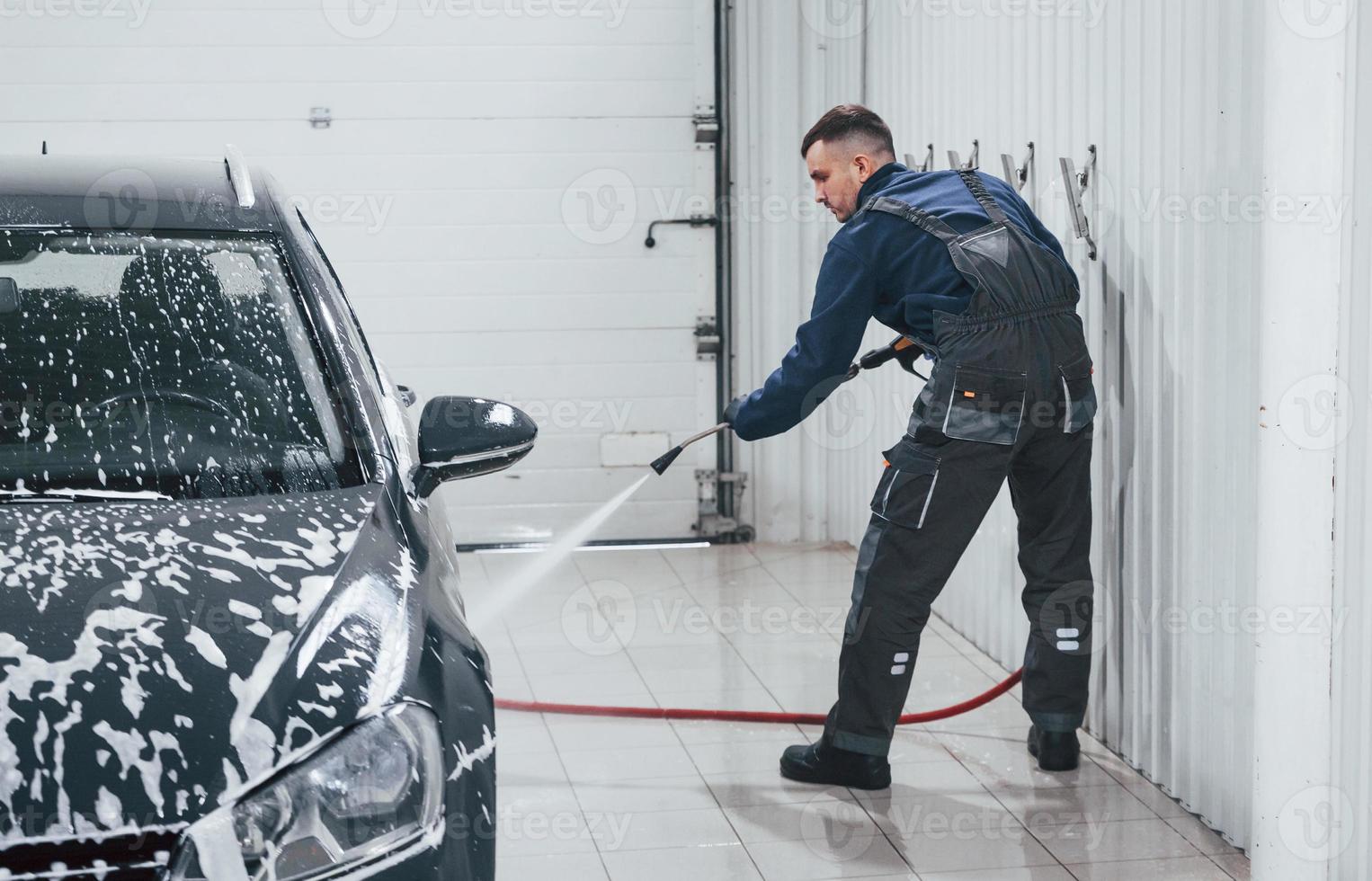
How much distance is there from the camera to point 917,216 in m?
3.59

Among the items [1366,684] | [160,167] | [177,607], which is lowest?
[1366,684]

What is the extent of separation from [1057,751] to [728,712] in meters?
1.03

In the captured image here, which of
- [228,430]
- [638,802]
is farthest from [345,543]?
[638,802]

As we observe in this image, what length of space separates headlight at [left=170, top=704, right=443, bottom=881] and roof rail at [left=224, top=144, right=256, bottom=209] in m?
1.40

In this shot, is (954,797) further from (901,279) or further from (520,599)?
(520,599)

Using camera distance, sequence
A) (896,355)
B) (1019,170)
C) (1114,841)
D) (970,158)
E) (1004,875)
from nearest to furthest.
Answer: (1004,875) → (1114,841) → (896,355) → (1019,170) → (970,158)

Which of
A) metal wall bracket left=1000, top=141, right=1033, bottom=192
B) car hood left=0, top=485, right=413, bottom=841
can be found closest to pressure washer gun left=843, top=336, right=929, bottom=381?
metal wall bracket left=1000, top=141, right=1033, bottom=192

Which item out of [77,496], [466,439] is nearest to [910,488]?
[466,439]

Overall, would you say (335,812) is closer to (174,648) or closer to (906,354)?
(174,648)

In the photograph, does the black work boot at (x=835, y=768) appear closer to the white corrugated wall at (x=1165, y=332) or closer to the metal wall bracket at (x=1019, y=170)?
the white corrugated wall at (x=1165, y=332)

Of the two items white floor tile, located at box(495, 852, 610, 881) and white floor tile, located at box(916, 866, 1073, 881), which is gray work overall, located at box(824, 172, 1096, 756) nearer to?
white floor tile, located at box(916, 866, 1073, 881)

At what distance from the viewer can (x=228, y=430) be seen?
2549 mm

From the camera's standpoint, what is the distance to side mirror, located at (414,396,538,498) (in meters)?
2.62

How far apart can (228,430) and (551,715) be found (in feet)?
7.29
